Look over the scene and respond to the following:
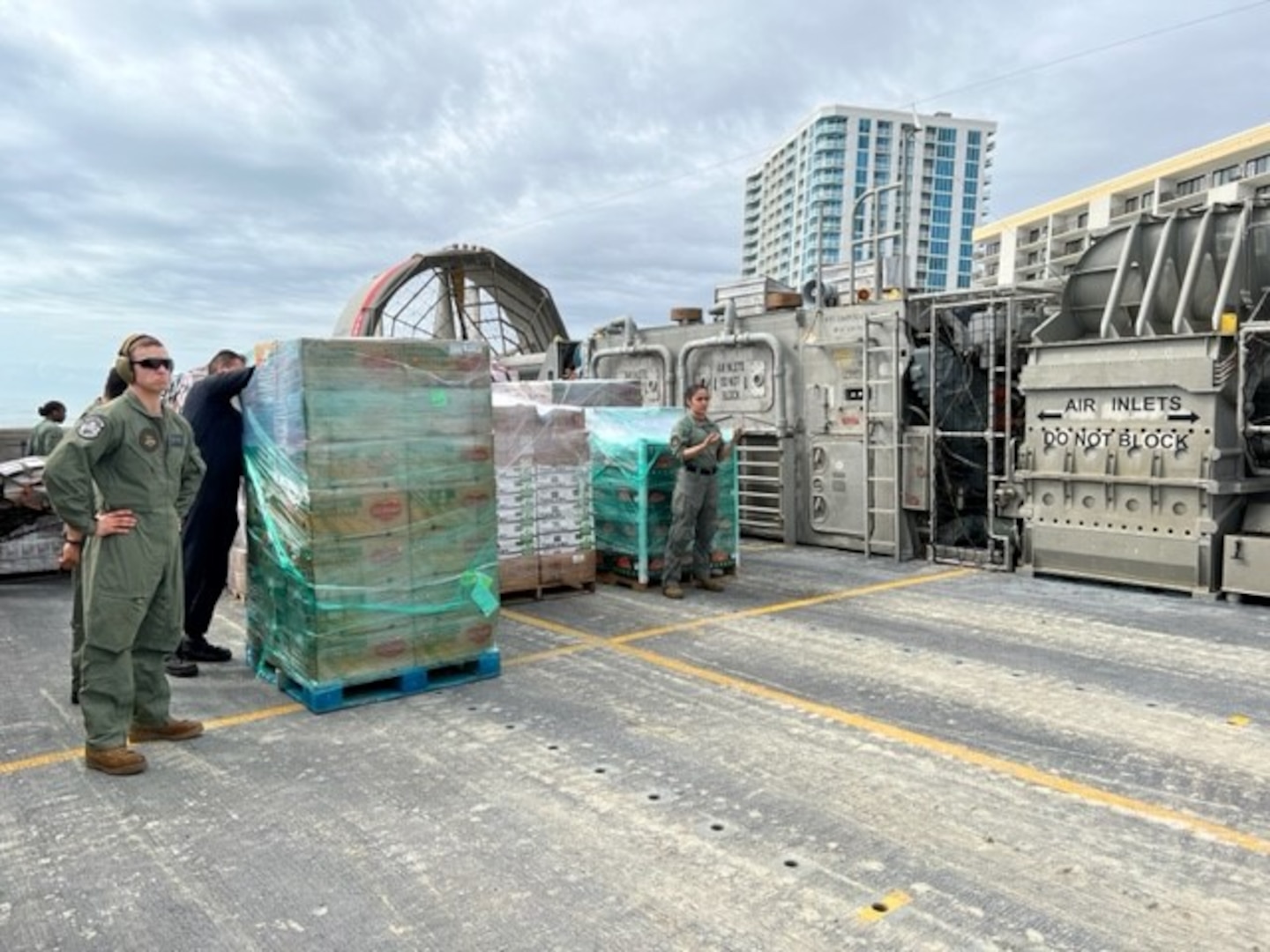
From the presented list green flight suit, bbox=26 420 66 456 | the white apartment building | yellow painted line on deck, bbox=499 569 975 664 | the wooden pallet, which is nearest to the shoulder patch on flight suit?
yellow painted line on deck, bbox=499 569 975 664

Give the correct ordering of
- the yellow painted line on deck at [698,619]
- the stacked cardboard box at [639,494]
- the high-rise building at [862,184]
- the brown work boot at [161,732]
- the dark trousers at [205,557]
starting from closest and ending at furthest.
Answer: the brown work boot at [161,732] → the dark trousers at [205,557] → the yellow painted line on deck at [698,619] → the stacked cardboard box at [639,494] → the high-rise building at [862,184]

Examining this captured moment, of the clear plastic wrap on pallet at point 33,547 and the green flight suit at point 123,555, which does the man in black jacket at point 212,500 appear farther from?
the clear plastic wrap on pallet at point 33,547

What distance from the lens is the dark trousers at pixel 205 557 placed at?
5848 millimetres

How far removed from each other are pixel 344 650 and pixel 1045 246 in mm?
74642

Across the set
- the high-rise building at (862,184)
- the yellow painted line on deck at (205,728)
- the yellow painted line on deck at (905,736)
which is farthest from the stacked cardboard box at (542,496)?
the high-rise building at (862,184)

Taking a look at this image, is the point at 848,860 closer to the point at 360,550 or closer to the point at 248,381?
the point at 360,550

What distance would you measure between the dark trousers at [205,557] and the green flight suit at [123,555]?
142cm

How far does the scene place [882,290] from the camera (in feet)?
34.6

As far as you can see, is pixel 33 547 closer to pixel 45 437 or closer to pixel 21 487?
pixel 21 487

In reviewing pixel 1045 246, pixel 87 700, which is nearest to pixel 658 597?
pixel 87 700

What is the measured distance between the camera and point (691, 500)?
26.1 ft

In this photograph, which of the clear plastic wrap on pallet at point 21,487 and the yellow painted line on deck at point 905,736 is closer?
the yellow painted line on deck at point 905,736

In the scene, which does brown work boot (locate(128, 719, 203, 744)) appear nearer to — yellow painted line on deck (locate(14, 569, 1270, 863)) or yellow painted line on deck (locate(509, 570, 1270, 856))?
yellow painted line on deck (locate(14, 569, 1270, 863))

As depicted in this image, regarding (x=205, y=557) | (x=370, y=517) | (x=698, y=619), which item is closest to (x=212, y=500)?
(x=205, y=557)
